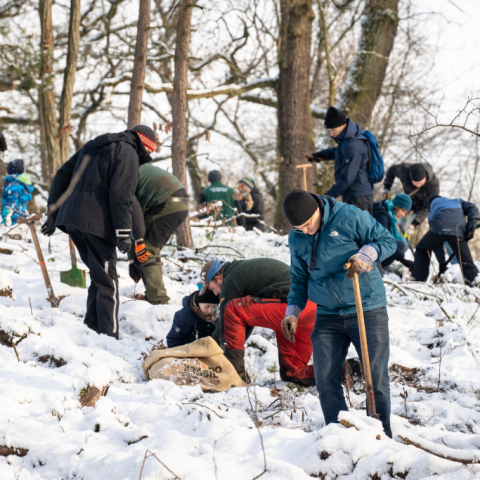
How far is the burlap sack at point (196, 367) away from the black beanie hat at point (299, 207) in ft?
4.83

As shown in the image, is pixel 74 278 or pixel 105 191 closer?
pixel 105 191

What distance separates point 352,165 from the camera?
582 cm

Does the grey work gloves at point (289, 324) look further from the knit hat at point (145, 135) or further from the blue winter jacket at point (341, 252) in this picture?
the knit hat at point (145, 135)

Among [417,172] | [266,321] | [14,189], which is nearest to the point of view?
[266,321]

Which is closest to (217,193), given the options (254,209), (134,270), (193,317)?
(254,209)

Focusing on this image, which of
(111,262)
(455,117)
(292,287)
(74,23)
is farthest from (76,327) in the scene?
(74,23)

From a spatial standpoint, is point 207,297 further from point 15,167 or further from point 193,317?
point 15,167

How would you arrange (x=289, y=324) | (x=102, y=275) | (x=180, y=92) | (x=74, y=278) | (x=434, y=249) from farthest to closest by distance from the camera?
1. (x=434, y=249)
2. (x=180, y=92)
3. (x=74, y=278)
4. (x=102, y=275)
5. (x=289, y=324)

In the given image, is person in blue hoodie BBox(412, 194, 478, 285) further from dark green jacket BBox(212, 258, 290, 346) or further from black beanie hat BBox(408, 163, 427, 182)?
dark green jacket BBox(212, 258, 290, 346)

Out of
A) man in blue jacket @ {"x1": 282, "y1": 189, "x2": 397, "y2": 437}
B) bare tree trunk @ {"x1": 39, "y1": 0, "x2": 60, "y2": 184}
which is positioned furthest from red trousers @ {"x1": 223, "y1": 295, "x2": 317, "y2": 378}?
bare tree trunk @ {"x1": 39, "y1": 0, "x2": 60, "y2": 184}

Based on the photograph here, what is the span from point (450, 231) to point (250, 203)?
399cm

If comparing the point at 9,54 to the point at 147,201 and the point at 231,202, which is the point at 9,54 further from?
the point at 147,201

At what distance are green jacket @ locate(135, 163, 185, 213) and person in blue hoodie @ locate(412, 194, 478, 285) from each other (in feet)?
13.0

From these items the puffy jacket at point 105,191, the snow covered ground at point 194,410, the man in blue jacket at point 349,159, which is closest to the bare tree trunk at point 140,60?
the snow covered ground at point 194,410
